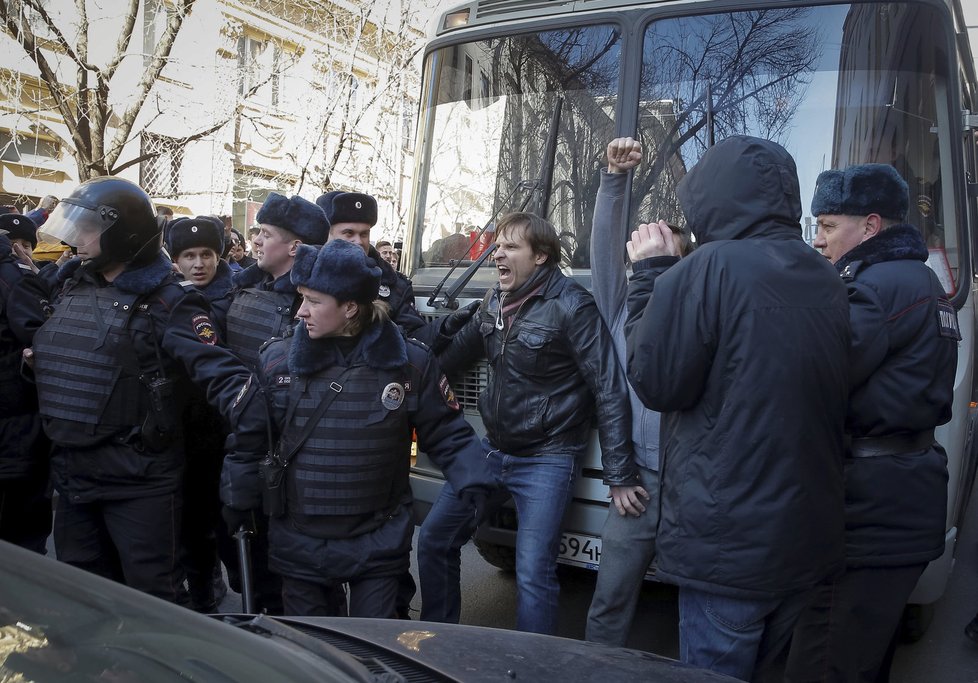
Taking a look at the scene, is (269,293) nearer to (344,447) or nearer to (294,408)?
(294,408)

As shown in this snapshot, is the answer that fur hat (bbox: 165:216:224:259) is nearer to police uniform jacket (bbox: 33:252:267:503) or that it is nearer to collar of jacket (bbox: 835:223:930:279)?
police uniform jacket (bbox: 33:252:267:503)

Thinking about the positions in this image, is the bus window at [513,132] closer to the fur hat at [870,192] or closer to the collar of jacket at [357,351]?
the collar of jacket at [357,351]

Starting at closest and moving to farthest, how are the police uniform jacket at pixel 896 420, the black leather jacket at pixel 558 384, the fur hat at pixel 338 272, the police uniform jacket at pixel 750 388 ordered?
the police uniform jacket at pixel 750 388
the police uniform jacket at pixel 896 420
the fur hat at pixel 338 272
the black leather jacket at pixel 558 384

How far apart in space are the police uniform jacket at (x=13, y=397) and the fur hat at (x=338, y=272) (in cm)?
155

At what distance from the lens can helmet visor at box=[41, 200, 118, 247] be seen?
3.60 metres

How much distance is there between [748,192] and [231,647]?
167 centimetres

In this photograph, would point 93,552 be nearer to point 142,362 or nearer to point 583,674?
point 142,362

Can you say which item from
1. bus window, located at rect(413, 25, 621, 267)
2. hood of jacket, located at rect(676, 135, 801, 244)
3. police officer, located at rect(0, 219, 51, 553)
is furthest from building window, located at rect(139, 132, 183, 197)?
hood of jacket, located at rect(676, 135, 801, 244)

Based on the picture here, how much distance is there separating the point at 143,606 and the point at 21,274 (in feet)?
9.34

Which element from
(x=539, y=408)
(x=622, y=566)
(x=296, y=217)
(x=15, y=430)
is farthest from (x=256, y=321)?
(x=622, y=566)

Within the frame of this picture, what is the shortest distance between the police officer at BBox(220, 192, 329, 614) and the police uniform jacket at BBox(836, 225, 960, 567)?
2345 millimetres

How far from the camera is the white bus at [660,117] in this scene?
4.07 meters

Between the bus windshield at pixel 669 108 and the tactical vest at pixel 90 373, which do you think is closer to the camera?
the tactical vest at pixel 90 373

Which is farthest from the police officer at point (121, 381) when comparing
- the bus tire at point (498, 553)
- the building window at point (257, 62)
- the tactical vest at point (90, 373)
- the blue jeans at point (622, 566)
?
the building window at point (257, 62)
